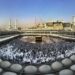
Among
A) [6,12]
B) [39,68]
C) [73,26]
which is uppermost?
[6,12]

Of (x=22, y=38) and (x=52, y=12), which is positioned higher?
(x=52, y=12)

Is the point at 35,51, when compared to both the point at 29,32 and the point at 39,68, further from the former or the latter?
the point at 29,32

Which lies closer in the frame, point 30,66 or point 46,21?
point 30,66

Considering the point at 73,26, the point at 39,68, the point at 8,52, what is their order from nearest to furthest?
the point at 39,68 → the point at 8,52 → the point at 73,26

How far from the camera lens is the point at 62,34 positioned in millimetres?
1812

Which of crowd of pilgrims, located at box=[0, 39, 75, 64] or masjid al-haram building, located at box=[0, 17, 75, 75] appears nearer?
masjid al-haram building, located at box=[0, 17, 75, 75]

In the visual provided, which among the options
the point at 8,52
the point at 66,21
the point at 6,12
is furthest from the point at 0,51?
the point at 66,21

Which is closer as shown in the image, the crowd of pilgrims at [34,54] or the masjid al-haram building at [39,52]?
the masjid al-haram building at [39,52]

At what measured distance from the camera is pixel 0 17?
161cm

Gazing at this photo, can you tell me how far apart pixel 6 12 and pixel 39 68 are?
76cm

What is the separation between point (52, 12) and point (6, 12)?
47cm

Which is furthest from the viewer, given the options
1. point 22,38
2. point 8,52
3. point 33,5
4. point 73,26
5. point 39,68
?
point 22,38

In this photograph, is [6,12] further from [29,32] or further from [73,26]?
[73,26]

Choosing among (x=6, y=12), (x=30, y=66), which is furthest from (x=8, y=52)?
(x=6, y=12)
